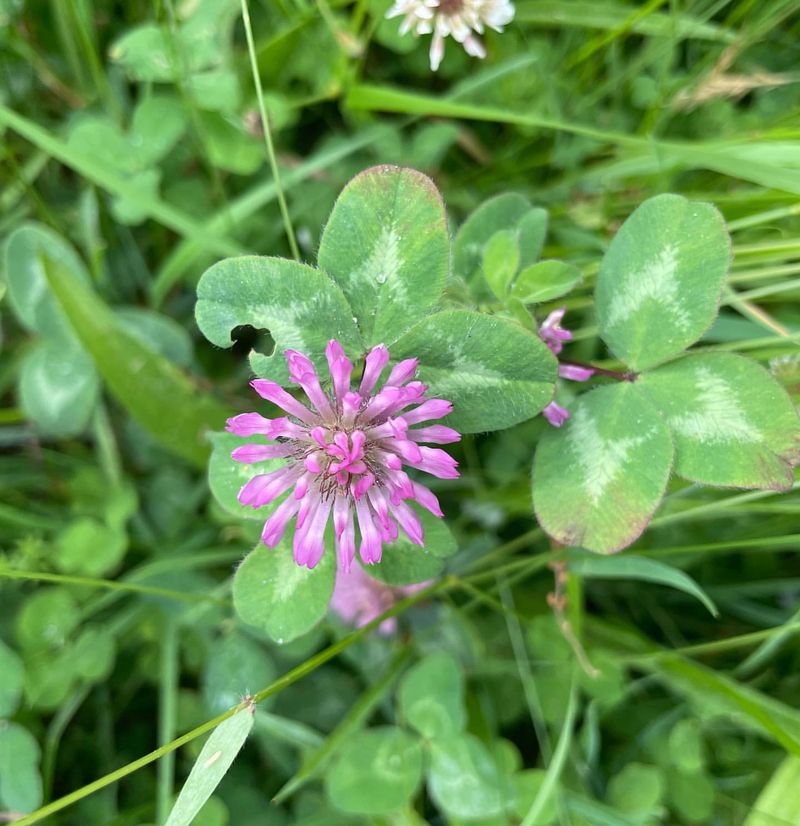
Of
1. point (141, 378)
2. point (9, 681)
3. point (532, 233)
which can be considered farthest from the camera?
point (141, 378)

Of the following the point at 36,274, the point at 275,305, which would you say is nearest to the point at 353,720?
the point at 275,305

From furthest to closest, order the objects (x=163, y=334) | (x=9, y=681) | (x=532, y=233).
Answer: (x=163, y=334), (x=9, y=681), (x=532, y=233)

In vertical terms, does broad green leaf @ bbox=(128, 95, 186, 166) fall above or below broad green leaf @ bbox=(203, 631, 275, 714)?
above

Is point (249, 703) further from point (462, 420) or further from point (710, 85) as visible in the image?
point (710, 85)

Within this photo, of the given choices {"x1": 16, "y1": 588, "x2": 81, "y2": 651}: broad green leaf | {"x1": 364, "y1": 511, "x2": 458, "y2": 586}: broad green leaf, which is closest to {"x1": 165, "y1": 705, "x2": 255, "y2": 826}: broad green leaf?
{"x1": 364, "y1": 511, "x2": 458, "y2": 586}: broad green leaf

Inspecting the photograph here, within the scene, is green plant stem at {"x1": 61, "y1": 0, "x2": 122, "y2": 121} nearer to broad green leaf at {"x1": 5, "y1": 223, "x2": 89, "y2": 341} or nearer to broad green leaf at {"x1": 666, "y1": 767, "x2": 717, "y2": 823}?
broad green leaf at {"x1": 5, "y1": 223, "x2": 89, "y2": 341}

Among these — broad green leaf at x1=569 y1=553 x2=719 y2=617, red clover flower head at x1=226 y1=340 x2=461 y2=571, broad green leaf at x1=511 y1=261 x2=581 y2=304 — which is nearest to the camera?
red clover flower head at x1=226 y1=340 x2=461 y2=571

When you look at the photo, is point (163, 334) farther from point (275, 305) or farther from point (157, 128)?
point (275, 305)

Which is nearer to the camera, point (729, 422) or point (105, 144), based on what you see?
point (729, 422)
